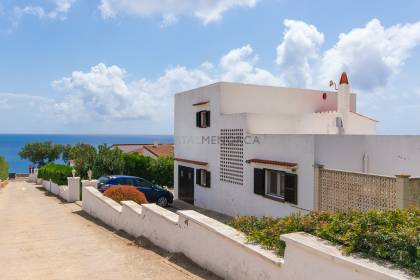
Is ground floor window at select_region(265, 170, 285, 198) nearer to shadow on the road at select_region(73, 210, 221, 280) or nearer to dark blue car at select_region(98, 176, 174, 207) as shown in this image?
shadow on the road at select_region(73, 210, 221, 280)

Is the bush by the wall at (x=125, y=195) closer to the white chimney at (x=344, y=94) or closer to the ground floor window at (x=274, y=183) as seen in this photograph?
the ground floor window at (x=274, y=183)

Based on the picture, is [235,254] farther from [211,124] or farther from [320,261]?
[211,124]

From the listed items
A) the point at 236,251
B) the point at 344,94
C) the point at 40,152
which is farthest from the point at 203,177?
the point at 40,152

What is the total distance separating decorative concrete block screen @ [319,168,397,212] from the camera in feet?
34.8

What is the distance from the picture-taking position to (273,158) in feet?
53.2

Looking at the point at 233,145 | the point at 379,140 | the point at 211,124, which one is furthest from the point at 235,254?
the point at 211,124

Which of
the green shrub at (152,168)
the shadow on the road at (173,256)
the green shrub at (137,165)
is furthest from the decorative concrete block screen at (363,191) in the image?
the green shrub at (137,165)

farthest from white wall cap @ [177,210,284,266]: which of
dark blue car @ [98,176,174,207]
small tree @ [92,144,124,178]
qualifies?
small tree @ [92,144,124,178]

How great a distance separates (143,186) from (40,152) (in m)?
60.4

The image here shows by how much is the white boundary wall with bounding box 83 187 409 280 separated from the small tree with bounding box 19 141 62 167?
230 ft

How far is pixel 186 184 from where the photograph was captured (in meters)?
24.2

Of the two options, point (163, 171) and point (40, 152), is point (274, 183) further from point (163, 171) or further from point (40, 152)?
point (40, 152)

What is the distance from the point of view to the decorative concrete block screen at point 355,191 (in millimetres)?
10609

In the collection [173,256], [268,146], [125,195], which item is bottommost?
[173,256]
